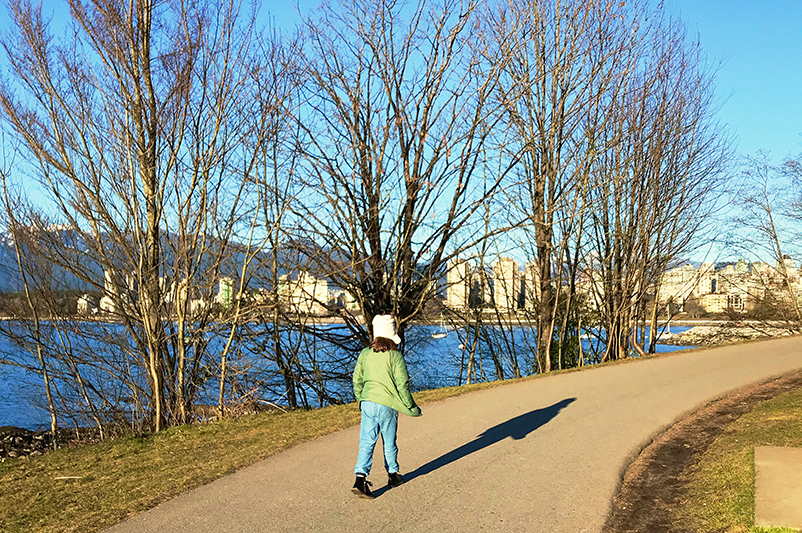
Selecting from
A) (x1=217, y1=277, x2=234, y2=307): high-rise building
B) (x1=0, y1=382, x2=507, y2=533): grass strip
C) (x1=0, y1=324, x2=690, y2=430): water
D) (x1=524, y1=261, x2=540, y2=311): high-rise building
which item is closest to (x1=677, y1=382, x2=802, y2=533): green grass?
(x1=0, y1=382, x2=507, y2=533): grass strip

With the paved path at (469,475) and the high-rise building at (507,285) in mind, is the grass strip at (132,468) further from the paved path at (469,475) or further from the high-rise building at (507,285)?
the high-rise building at (507,285)

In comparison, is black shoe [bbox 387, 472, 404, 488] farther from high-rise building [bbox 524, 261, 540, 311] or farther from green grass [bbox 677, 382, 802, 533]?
high-rise building [bbox 524, 261, 540, 311]

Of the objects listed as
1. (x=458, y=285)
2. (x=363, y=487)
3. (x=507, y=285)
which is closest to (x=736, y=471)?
(x=363, y=487)

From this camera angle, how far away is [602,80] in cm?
2034

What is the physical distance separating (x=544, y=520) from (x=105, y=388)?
10.9 meters

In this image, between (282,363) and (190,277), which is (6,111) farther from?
(282,363)

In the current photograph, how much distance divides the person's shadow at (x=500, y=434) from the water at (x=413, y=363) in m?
5.84

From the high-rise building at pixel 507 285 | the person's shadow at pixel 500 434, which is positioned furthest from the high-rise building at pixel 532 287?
the person's shadow at pixel 500 434

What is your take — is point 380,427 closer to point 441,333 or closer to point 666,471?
point 666,471

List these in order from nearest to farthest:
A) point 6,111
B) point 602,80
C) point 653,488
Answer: point 653,488, point 6,111, point 602,80

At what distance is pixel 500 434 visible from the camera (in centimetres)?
946

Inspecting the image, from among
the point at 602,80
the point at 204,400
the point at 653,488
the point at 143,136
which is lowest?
the point at 653,488

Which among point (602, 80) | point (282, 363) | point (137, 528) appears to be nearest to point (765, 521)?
point (137, 528)

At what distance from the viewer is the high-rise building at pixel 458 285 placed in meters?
17.9
